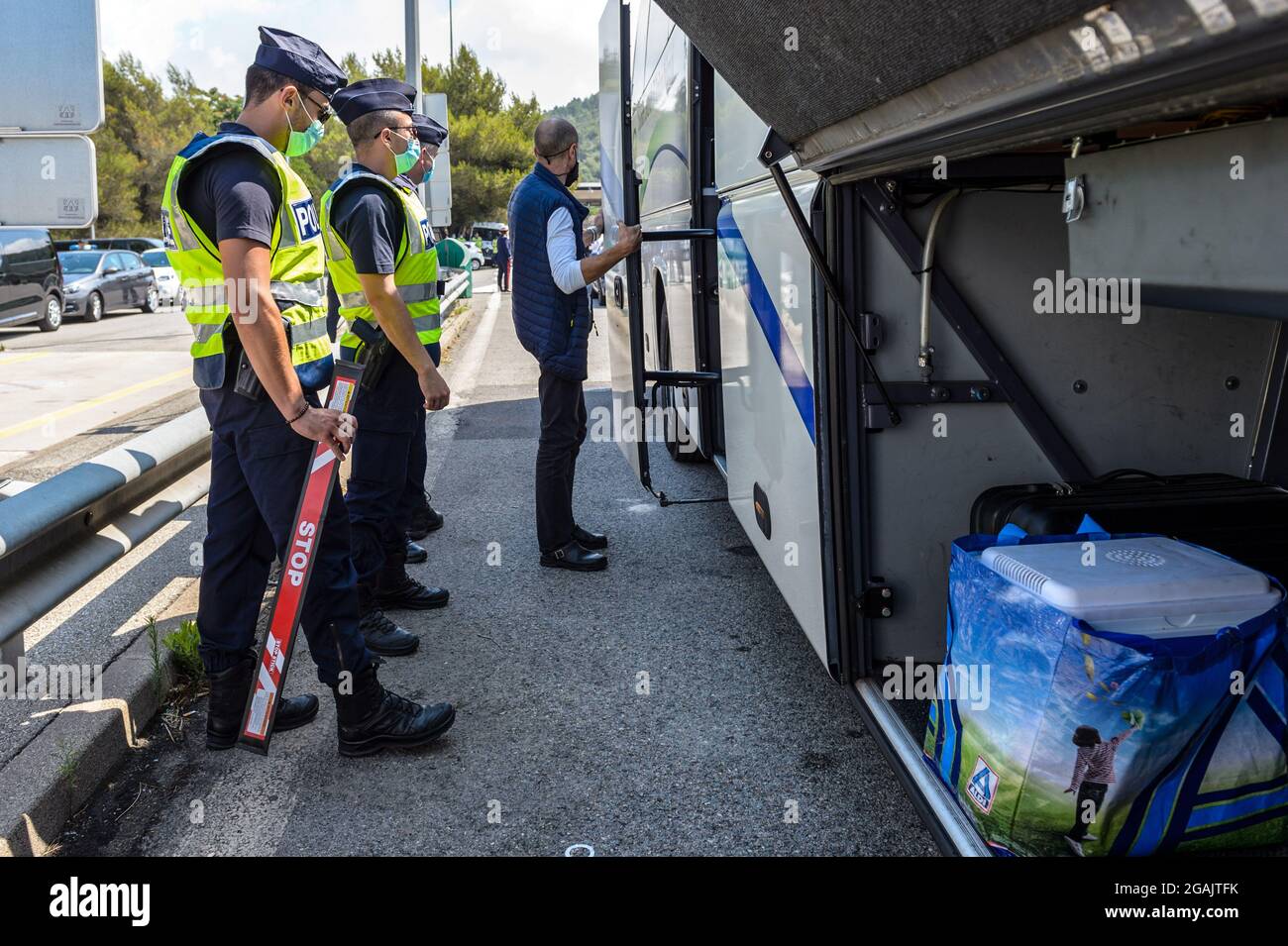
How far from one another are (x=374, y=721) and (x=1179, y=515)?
8.02 ft

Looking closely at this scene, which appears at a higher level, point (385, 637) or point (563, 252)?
point (563, 252)

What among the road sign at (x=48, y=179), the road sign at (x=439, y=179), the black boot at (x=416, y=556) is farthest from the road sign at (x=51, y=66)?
the road sign at (x=439, y=179)

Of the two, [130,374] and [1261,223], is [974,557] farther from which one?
[130,374]

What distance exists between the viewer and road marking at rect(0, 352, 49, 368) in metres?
15.3

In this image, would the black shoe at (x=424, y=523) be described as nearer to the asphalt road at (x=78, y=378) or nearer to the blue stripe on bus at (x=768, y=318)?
the blue stripe on bus at (x=768, y=318)

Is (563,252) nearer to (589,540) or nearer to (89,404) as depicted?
(589,540)

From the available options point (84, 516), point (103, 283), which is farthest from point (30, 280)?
point (84, 516)

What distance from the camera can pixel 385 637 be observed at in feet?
14.1

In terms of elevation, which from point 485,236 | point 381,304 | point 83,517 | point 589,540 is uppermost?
point 485,236

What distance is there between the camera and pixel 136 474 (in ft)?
12.0

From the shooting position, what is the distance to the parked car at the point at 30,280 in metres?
17.5

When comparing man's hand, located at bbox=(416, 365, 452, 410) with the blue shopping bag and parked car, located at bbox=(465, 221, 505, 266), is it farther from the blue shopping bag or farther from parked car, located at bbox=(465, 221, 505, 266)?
parked car, located at bbox=(465, 221, 505, 266)

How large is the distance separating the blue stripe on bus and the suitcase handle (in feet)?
2.82
